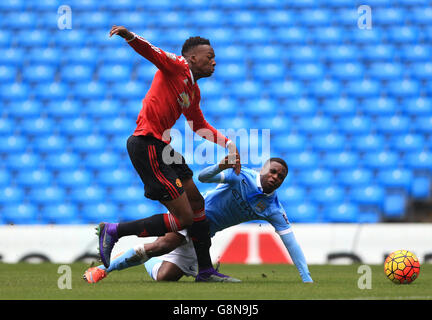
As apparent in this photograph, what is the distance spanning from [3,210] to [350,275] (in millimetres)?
6204

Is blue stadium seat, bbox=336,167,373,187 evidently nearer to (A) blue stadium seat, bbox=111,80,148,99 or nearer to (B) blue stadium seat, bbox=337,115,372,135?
(B) blue stadium seat, bbox=337,115,372,135

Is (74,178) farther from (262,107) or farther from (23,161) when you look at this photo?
(262,107)

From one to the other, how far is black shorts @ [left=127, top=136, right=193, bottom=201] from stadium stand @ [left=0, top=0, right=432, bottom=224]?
5.08 meters

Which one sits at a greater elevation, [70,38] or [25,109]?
[70,38]

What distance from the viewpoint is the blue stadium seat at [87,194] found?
10117 millimetres

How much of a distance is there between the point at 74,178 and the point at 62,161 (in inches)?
16.4

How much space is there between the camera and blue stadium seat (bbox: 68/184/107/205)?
10117mm

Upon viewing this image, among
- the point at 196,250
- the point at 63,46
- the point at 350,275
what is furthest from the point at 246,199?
the point at 63,46

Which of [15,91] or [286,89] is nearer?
[286,89]

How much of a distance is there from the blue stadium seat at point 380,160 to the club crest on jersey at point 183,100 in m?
5.79

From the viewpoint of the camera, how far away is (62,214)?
396 inches

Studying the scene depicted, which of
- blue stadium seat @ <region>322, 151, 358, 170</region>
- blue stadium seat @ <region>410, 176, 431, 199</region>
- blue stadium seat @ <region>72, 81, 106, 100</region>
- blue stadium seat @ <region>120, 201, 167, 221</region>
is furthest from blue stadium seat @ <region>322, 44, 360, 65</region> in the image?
blue stadium seat @ <region>120, 201, 167, 221</region>

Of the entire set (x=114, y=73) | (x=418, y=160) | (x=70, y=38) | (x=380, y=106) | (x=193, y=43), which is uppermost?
(x=70, y=38)

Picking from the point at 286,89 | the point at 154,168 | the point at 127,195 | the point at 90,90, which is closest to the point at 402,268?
the point at 154,168
